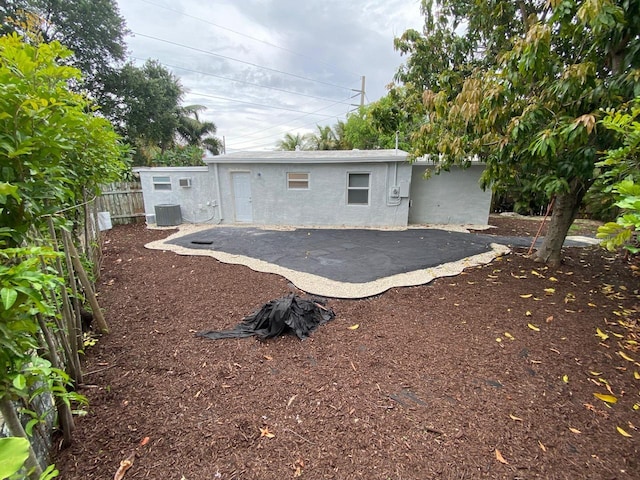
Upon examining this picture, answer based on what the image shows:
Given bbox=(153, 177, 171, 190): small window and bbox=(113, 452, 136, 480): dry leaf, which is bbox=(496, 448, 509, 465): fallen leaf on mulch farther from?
bbox=(153, 177, 171, 190): small window

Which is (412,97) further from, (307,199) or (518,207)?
(518,207)

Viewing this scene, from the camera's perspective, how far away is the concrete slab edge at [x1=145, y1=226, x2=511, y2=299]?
419 centimetres

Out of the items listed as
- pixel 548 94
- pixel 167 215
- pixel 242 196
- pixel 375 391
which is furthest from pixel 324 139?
pixel 375 391

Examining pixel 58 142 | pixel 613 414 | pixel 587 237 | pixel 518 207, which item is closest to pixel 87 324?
pixel 58 142

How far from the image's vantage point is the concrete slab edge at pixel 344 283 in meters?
4.19

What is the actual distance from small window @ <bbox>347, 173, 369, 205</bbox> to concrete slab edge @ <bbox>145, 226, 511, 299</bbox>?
13.7 feet

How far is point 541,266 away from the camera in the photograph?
511 cm

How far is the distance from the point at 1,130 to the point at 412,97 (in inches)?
239

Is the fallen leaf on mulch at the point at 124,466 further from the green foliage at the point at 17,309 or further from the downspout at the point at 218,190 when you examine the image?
the downspout at the point at 218,190

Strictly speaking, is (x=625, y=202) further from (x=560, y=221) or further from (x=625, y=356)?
(x=560, y=221)

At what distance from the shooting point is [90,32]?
13.7m

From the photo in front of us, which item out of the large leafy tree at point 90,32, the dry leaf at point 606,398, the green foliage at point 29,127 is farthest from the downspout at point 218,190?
the dry leaf at point 606,398

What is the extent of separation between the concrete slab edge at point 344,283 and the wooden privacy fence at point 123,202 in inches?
205

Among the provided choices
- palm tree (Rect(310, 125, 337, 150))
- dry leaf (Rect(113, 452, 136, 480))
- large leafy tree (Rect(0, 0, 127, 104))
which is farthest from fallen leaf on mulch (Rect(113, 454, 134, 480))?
palm tree (Rect(310, 125, 337, 150))
